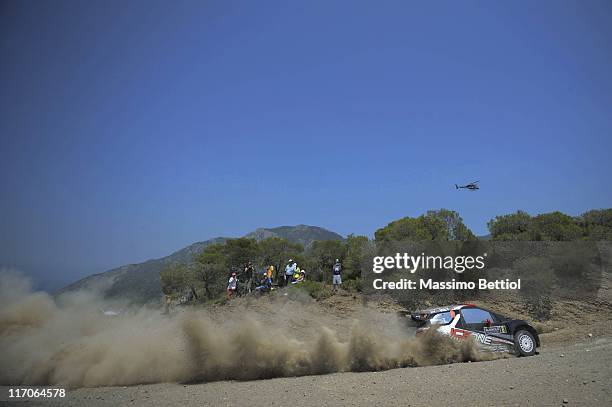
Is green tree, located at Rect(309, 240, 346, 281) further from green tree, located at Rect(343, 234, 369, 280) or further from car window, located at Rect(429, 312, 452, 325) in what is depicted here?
car window, located at Rect(429, 312, 452, 325)

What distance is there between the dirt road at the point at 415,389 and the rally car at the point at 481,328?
120 cm

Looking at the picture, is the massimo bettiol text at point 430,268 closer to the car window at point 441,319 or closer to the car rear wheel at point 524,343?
the car rear wheel at point 524,343

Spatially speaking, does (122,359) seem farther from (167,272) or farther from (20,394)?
(167,272)

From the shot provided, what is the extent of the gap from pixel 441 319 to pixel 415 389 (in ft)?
12.2

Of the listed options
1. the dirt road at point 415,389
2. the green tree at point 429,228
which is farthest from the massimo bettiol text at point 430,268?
the dirt road at point 415,389

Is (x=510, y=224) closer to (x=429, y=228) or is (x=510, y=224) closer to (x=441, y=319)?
(x=429, y=228)

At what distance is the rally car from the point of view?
35.1 ft

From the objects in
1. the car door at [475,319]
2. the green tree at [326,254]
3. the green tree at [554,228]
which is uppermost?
the green tree at [554,228]

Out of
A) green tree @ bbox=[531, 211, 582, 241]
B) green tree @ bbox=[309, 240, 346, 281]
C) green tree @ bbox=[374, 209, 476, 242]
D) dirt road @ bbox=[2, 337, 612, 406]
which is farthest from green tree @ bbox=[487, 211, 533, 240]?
dirt road @ bbox=[2, 337, 612, 406]

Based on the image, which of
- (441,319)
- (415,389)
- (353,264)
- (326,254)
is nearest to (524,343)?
(441,319)

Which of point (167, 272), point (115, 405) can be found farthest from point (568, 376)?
point (167, 272)

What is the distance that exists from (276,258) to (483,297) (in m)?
19.0

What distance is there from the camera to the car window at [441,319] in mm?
10688

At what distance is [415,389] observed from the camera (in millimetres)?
7422
